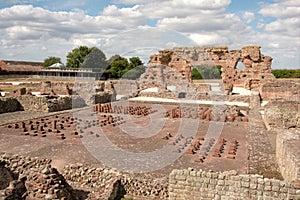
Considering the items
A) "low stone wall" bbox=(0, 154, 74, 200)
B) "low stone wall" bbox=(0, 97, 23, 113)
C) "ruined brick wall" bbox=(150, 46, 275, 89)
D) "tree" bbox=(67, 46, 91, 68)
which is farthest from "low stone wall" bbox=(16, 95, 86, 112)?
"tree" bbox=(67, 46, 91, 68)

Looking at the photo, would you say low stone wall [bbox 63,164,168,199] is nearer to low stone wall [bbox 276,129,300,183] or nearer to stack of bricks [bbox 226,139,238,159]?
low stone wall [bbox 276,129,300,183]

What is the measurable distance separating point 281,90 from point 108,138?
1792cm

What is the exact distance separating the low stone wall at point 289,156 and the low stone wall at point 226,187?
1.68 feet

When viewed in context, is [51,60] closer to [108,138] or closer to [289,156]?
[108,138]

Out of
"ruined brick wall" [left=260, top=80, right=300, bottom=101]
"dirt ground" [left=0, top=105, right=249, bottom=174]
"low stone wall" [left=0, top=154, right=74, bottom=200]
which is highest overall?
"ruined brick wall" [left=260, top=80, right=300, bottom=101]

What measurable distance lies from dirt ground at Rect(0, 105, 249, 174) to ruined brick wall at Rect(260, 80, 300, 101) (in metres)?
11.0

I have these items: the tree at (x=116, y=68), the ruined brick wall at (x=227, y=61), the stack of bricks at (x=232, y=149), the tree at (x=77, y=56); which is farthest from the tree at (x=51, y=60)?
the stack of bricks at (x=232, y=149)

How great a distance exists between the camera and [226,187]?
5980 millimetres

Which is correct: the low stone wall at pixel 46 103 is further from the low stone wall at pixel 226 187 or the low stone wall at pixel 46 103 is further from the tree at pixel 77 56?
the tree at pixel 77 56

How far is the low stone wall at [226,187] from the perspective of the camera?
18.8 ft

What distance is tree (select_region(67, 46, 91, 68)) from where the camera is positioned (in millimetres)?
69812

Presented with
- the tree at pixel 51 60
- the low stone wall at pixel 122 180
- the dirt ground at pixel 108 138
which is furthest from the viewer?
the tree at pixel 51 60

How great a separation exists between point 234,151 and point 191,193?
448 cm

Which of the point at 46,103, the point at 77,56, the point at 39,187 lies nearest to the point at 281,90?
the point at 46,103
